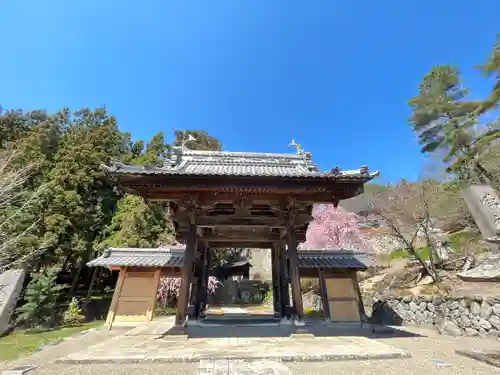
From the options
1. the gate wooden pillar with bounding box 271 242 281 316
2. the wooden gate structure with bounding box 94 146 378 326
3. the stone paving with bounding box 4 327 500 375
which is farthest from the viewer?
the gate wooden pillar with bounding box 271 242 281 316

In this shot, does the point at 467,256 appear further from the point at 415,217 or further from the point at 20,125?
the point at 20,125

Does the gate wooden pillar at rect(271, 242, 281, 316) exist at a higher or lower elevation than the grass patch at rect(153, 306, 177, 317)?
higher

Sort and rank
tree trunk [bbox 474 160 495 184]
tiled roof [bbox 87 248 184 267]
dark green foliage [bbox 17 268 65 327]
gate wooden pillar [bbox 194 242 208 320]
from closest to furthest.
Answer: gate wooden pillar [bbox 194 242 208 320] < tiled roof [bbox 87 248 184 267] < dark green foliage [bbox 17 268 65 327] < tree trunk [bbox 474 160 495 184]

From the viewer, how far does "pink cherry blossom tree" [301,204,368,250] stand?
57.1 feet

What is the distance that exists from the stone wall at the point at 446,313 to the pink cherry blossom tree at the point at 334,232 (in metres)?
4.80

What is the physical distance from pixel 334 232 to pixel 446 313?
26.2ft

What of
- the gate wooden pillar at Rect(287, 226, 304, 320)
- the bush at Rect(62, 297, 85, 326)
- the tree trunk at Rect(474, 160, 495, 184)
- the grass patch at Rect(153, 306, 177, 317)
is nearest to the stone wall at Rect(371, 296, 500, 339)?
the gate wooden pillar at Rect(287, 226, 304, 320)

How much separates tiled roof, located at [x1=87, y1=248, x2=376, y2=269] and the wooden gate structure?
2230 millimetres

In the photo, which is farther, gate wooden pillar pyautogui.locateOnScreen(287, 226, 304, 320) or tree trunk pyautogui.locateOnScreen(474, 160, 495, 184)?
tree trunk pyautogui.locateOnScreen(474, 160, 495, 184)

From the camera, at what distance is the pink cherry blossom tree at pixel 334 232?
1739cm

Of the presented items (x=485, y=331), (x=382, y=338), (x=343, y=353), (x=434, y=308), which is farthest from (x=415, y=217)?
(x=343, y=353)

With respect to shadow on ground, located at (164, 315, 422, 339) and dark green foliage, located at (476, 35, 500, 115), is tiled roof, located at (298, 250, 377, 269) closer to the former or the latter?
shadow on ground, located at (164, 315, 422, 339)

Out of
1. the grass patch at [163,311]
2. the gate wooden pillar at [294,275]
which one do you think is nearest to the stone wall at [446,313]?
the gate wooden pillar at [294,275]

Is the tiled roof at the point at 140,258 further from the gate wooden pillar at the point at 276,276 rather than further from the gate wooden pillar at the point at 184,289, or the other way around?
the gate wooden pillar at the point at 184,289
